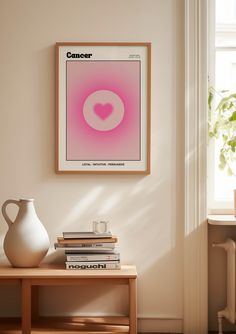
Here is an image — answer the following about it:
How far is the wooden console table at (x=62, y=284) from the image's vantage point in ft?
9.67

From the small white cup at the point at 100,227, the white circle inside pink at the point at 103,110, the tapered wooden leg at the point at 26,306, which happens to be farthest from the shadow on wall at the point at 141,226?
the tapered wooden leg at the point at 26,306

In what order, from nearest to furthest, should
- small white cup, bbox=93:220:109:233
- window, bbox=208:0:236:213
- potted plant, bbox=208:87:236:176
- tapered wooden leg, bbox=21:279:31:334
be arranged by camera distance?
tapered wooden leg, bbox=21:279:31:334 < small white cup, bbox=93:220:109:233 < potted plant, bbox=208:87:236:176 < window, bbox=208:0:236:213

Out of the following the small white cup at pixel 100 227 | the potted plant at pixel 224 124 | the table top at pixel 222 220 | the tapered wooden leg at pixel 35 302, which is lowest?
the tapered wooden leg at pixel 35 302

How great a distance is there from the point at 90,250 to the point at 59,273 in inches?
8.9

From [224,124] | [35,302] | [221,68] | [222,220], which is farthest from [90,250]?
[221,68]

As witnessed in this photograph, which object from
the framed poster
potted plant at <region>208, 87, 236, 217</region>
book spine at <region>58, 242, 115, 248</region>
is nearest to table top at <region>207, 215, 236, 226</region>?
potted plant at <region>208, 87, 236, 217</region>

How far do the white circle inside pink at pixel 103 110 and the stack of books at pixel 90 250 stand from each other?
25.0 inches

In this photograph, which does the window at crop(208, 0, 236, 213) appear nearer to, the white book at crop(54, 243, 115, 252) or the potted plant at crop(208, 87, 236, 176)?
the potted plant at crop(208, 87, 236, 176)

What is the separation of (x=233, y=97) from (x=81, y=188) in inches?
40.8

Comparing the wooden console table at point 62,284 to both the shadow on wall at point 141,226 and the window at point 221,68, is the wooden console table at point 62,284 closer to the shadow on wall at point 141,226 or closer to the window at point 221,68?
the shadow on wall at point 141,226

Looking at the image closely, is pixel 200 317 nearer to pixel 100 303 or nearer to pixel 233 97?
pixel 100 303

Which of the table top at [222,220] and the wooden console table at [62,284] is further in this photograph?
the table top at [222,220]

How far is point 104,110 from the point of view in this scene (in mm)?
3305

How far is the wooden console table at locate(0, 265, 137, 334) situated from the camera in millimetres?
2947
